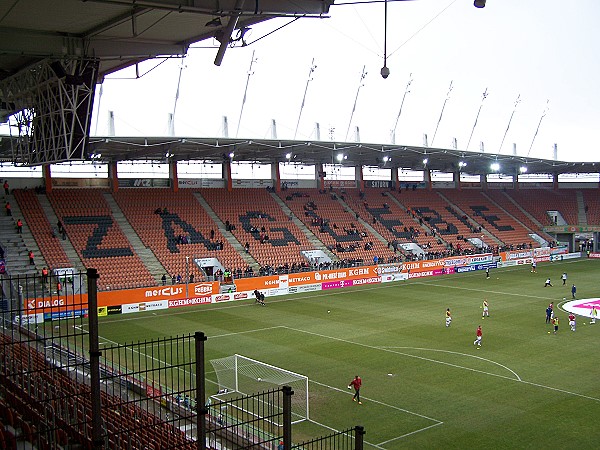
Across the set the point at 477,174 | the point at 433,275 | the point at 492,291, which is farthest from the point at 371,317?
the point at 477,174

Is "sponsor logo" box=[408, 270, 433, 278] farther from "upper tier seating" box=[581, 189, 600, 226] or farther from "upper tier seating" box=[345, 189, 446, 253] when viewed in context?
"upper tier seating" box=[581, 189, 600, 226]

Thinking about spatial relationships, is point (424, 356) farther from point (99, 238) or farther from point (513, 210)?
point (513, 210)

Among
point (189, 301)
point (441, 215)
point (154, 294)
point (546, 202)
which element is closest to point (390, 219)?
point (441, 215)

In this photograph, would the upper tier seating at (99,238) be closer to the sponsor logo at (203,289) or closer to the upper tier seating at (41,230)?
the upper tier seating at (41,230)

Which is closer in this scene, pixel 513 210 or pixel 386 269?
pixel 386 269

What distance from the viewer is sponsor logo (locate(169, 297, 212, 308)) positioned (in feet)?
127

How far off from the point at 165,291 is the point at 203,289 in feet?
9.04

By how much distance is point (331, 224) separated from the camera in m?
55.5

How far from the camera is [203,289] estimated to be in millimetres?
40000

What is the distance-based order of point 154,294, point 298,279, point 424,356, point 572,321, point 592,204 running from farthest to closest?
point 592,204 < point 298,279 < point 154,294 < point 572,321 < point 424,356

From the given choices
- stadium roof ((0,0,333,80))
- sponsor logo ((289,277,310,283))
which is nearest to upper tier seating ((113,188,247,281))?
sponsor logo ((289,277,310,283))

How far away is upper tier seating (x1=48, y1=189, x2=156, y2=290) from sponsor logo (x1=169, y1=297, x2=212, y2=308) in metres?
1.99

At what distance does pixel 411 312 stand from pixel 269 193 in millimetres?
24645

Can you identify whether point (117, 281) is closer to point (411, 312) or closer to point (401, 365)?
point (411, 312)
